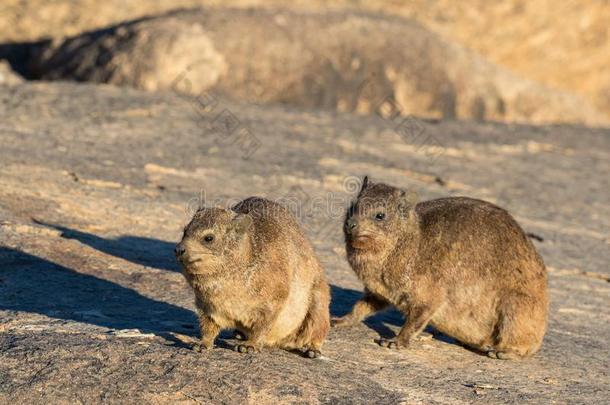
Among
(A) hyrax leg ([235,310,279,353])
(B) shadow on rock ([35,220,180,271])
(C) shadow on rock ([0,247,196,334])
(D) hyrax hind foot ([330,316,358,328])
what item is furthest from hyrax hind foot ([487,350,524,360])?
(B) shadow on rock ([35,220,180,271])

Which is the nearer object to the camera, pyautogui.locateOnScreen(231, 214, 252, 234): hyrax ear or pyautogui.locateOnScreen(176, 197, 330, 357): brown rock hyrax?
pyautogui.locateOnScreen(176, 197, 330, 357): brown rock hyrax

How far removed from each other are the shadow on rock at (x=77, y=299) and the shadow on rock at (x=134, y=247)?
74cm

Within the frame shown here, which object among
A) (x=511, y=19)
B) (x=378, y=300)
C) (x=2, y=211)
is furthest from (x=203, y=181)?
(x=511, y=19)

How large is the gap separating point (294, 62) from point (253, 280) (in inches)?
449

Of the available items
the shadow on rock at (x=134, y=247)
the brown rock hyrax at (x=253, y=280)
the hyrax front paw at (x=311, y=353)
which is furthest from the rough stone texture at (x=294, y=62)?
the hyrax front paw at (x=311, y=353)

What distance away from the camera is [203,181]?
12.4 meters

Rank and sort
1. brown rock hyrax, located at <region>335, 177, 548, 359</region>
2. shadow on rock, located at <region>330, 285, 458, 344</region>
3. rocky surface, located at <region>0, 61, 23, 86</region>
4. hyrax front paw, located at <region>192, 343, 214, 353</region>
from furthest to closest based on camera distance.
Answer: rocky surface, located at <region>0, 61, 23, 86</region>
shadow on rock, located at <region>330, 285, 458, 344</region>
brown rock hyrax, located at <region>335, 177, 548, 359</region>
hyrax front paw, located at <region>192, 343, 214, 353</region>

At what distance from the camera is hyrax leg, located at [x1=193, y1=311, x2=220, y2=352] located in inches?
273

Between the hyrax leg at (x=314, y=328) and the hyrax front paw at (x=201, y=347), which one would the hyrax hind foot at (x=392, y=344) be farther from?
the hyrax front paw at (x=201, y=347)

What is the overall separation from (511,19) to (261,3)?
512cm

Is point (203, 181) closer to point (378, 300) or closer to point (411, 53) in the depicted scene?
point (378, 300)

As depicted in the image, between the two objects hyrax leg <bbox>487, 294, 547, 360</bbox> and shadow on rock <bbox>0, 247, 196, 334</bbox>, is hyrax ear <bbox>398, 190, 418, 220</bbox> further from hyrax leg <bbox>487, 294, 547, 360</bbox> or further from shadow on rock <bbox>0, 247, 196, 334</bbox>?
shadow on rock <bbox>0, 247, 196, 334</bbox>

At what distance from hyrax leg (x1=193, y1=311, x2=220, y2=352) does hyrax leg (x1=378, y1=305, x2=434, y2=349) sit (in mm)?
1537

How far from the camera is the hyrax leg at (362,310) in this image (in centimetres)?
835
